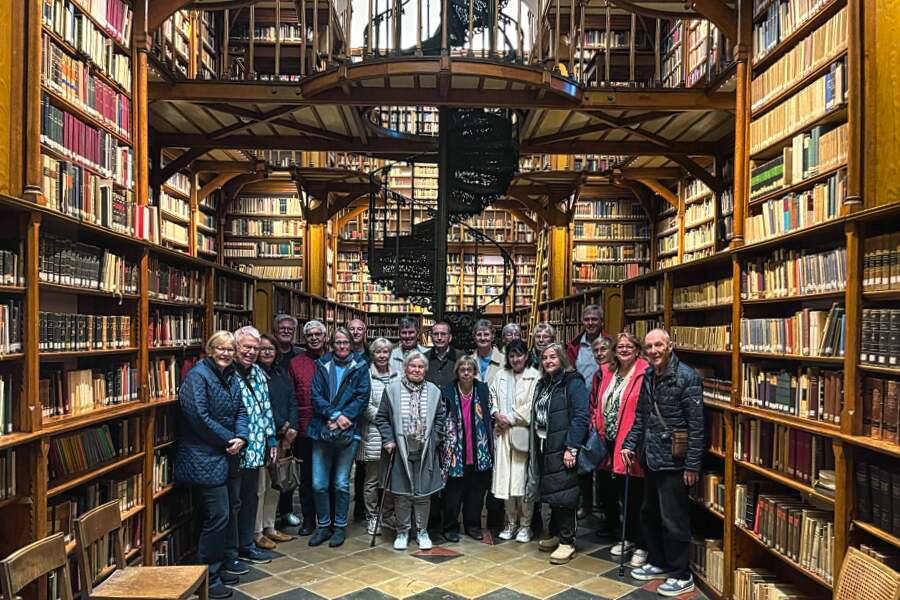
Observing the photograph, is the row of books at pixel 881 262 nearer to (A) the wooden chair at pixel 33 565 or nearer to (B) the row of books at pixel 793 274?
(B) the row of books at pixel 793 274

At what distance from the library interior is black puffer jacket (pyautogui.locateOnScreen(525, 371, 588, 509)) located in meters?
0.02

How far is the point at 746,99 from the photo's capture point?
4.40m

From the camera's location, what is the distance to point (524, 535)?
17.6ft

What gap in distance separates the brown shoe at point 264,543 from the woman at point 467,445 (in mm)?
1282

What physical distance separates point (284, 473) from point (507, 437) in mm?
1640

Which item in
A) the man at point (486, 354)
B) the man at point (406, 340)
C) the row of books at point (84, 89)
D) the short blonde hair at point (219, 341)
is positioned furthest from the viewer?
the man at point (406, 340)

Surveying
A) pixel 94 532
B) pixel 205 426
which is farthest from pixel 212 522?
pixel 94 532

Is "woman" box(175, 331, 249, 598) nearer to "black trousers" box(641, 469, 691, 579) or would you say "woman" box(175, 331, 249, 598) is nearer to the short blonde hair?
the short blonde hair

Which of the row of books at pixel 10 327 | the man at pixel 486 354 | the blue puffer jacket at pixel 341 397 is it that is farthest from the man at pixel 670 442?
the row of books at pixel 10 327

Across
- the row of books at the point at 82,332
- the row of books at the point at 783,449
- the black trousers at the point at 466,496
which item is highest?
the row of books at the point at 82,332

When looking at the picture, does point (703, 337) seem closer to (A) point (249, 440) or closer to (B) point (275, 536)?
(A) point (249, 440)

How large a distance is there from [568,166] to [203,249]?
5.96 metres

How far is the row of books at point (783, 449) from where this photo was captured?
3428 millimetres

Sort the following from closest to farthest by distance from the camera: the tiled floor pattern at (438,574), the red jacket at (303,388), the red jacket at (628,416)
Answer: the tiled floor pattern at (438,574)
the red jacket at (628,416)
the red jacket at (303,388)
